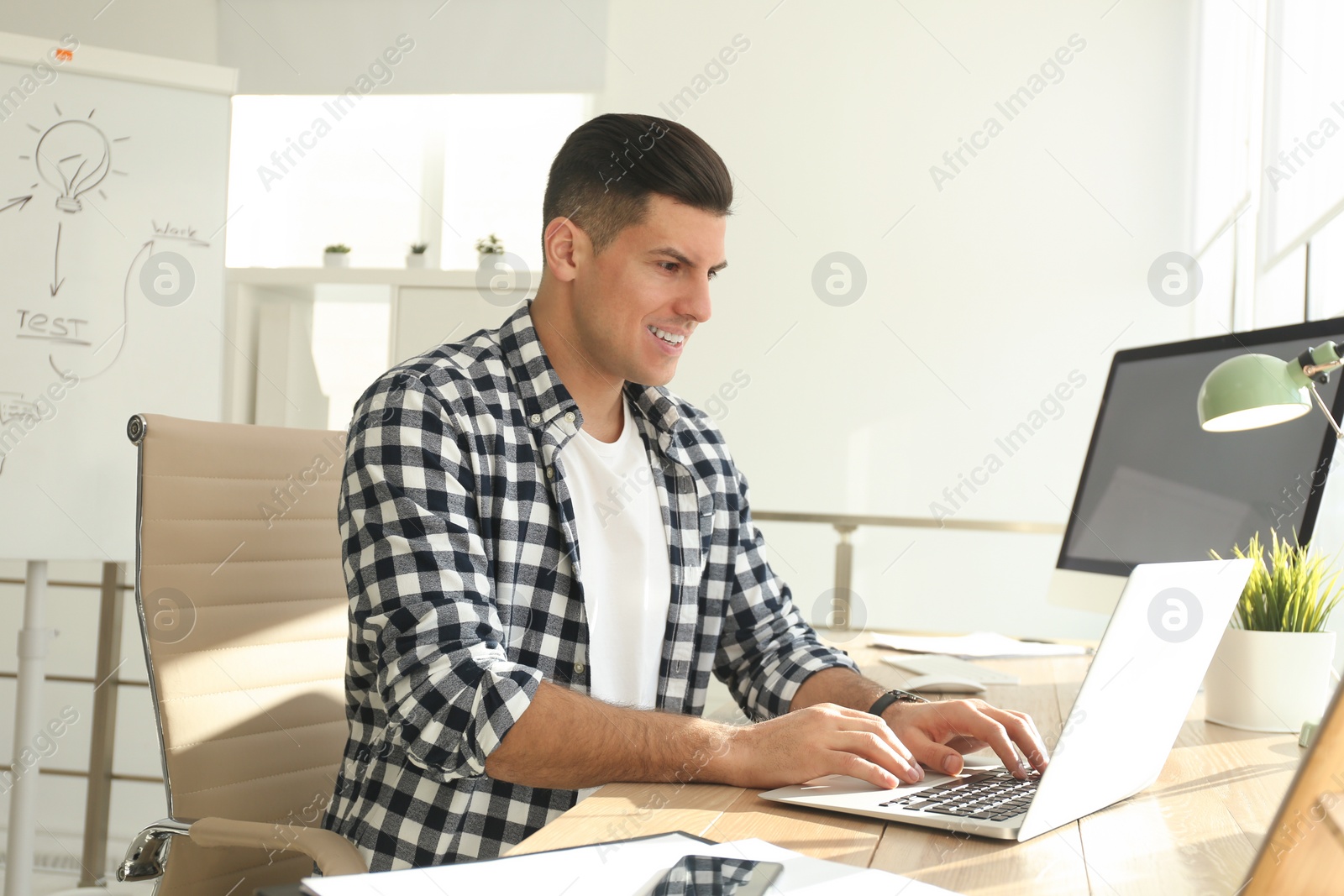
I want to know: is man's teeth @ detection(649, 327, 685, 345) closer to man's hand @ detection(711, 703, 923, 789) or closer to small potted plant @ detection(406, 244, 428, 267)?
man's hand @ detection(711, 703, 923, 789)

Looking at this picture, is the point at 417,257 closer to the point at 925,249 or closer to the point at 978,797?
the point at 925,249

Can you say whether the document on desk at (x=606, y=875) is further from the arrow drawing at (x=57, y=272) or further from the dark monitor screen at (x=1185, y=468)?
the arrow drawing at (x=57, y=272)

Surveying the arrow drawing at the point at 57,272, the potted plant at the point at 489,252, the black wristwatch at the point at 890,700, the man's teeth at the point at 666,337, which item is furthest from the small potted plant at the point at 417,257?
the black wristwatch at the point at 890,700

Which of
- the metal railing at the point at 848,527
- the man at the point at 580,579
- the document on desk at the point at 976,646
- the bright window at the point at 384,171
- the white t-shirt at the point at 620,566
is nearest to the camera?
the man at the point at 580,579

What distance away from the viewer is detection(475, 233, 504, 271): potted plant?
414 cm

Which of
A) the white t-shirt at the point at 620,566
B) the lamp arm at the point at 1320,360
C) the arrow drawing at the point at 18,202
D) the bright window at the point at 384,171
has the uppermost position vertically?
the bright window at the point at 384,171

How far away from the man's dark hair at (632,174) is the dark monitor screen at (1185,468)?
0.73 metres

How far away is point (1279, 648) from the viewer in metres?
1.13

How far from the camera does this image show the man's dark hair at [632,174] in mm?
1256

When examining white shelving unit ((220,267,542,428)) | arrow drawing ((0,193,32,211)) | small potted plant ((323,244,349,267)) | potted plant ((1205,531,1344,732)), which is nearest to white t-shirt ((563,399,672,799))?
potted plant ((1205,531,1344,732))

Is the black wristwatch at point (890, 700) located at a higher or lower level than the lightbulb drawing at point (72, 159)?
lower

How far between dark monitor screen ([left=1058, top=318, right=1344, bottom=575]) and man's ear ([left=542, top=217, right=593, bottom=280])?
88 cm

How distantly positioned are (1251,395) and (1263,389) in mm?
13

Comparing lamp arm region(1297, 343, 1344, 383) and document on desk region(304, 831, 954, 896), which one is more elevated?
lamp arm region(1297, 343, 1344, 383)
